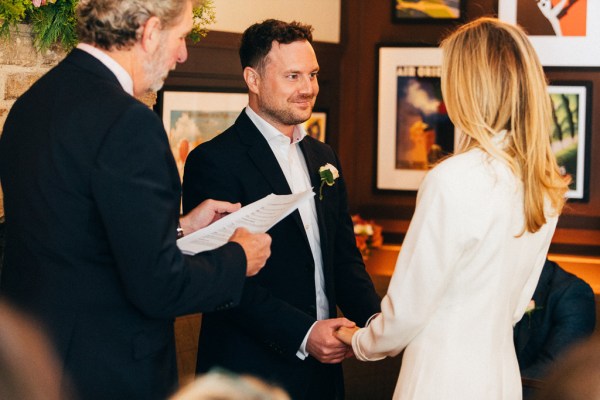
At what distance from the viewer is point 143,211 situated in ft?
6.06

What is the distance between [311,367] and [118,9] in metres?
1.48

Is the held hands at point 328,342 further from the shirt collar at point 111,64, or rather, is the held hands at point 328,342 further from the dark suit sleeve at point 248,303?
the shirt collar at point 111,64

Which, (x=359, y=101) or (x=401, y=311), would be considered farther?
(x=359, y=101)

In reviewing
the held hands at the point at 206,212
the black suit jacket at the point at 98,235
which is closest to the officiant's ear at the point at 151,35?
the black suit jacket at the point at 98,235

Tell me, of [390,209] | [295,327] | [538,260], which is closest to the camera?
[538,260]

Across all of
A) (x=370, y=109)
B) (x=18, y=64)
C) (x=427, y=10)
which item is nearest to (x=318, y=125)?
(x=370, y=109)

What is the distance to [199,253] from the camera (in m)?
2.14

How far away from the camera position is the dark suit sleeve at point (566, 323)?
4.17 metres

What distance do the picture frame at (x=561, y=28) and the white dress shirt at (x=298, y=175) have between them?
2.84 m

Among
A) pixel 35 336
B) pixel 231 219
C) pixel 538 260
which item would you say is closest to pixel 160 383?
pixel 35 336

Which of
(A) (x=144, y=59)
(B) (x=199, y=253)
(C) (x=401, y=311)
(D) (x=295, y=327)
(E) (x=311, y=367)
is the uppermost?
(A) (x=144, y=59)

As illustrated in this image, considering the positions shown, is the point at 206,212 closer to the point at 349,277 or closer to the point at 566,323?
→ the point at 349,277

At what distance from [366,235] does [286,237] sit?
101 inches

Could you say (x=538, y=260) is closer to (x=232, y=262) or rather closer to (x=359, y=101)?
(x=232, y=262)
